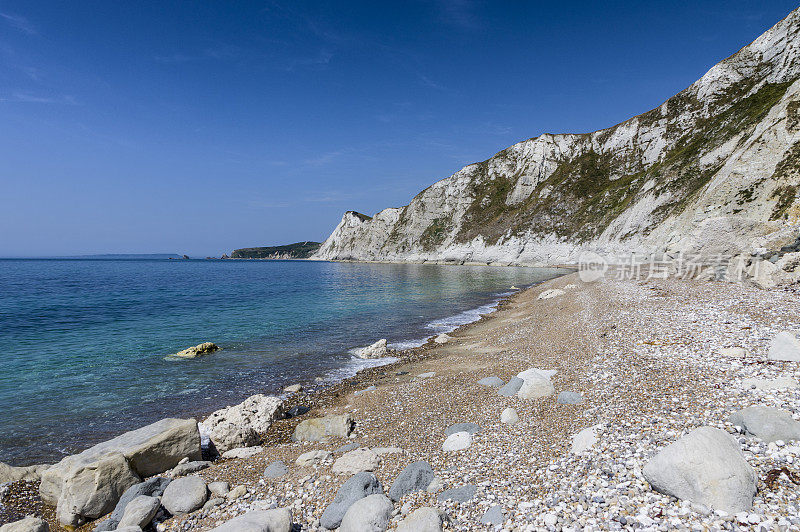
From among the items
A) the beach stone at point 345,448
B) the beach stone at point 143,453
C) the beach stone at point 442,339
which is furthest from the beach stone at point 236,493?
the beach stone at point 442,339

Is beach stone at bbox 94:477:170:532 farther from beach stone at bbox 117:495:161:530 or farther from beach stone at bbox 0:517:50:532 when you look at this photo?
beach stone at bbox 0:517:50:532

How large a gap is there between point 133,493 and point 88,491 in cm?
84

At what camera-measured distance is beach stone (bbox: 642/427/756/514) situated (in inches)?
189

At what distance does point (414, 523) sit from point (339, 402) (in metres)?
8.70

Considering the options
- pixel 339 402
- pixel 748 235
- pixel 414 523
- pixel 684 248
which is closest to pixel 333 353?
pixel 339 402

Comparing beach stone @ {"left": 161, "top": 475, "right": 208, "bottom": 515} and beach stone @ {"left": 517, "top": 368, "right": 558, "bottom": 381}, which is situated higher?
beach stone @ {"left": 517, "top": 368, "right": 558, "bottom": 381}

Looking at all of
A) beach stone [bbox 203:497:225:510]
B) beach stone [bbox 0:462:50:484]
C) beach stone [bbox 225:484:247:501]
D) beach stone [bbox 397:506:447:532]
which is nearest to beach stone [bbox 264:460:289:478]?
beach stone [bbox 225:484:247:501]

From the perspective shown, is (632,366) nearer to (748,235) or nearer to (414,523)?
(414,523)

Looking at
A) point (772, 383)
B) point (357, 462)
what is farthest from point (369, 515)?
point (772, 383)

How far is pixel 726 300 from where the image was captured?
55.0 feet

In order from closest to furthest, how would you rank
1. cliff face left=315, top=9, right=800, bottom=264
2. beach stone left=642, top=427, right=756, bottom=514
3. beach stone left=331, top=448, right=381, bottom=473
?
beach stone left=642, top=427, right=756, bottom=514 → beach stone left=331, top=448, right=381, bottom=473 → cliff face left=315, top=9, right=800, bottom=264

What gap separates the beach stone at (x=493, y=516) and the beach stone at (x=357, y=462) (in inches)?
126

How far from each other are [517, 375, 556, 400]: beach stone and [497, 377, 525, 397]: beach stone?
14 cm

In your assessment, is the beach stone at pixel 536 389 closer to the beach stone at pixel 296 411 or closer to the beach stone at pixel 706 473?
the beach stone at pixel 706 473
